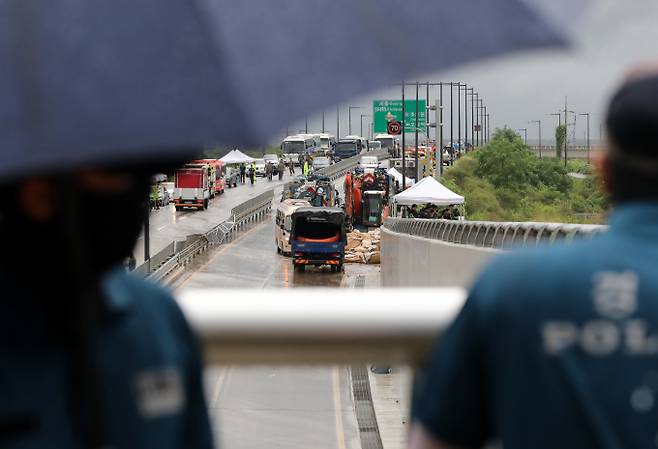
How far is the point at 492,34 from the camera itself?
2.07 meters

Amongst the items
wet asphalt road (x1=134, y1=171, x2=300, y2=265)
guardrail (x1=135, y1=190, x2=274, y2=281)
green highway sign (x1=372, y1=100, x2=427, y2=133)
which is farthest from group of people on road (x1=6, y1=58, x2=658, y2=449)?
green highway sign (x1=372, y1=100, x2=427, y2=133)

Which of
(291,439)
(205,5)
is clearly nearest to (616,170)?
(205,5)

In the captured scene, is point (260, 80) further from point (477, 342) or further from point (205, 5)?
point (477, 342)

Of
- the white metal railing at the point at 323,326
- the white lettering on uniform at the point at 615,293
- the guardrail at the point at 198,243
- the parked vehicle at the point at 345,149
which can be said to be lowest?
the guardrail at the point at 198,243

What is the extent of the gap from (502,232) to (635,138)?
763 inches

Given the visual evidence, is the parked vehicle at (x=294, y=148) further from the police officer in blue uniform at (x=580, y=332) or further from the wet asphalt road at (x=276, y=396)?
the police officer in blue uniform at (x=580, y=332)

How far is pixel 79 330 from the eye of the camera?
199cm

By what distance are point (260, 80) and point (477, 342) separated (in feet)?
2.56

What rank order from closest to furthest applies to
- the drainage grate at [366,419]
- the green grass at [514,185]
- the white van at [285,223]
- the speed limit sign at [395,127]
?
the drainage grate at [366,419]
the white van at [285,223]
the green grass at [514,185]
the speed limit sign at [395,127]

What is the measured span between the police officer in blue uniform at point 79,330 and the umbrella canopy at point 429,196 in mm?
46862

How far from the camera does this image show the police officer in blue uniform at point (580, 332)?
2.36 meters

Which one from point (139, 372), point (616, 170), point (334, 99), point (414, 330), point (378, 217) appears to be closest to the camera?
point (334, 99)

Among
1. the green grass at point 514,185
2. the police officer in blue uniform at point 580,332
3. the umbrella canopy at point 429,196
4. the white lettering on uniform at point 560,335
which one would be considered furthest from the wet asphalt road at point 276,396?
the green grass at point 514,185

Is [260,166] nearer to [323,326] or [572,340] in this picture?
[323,326]
